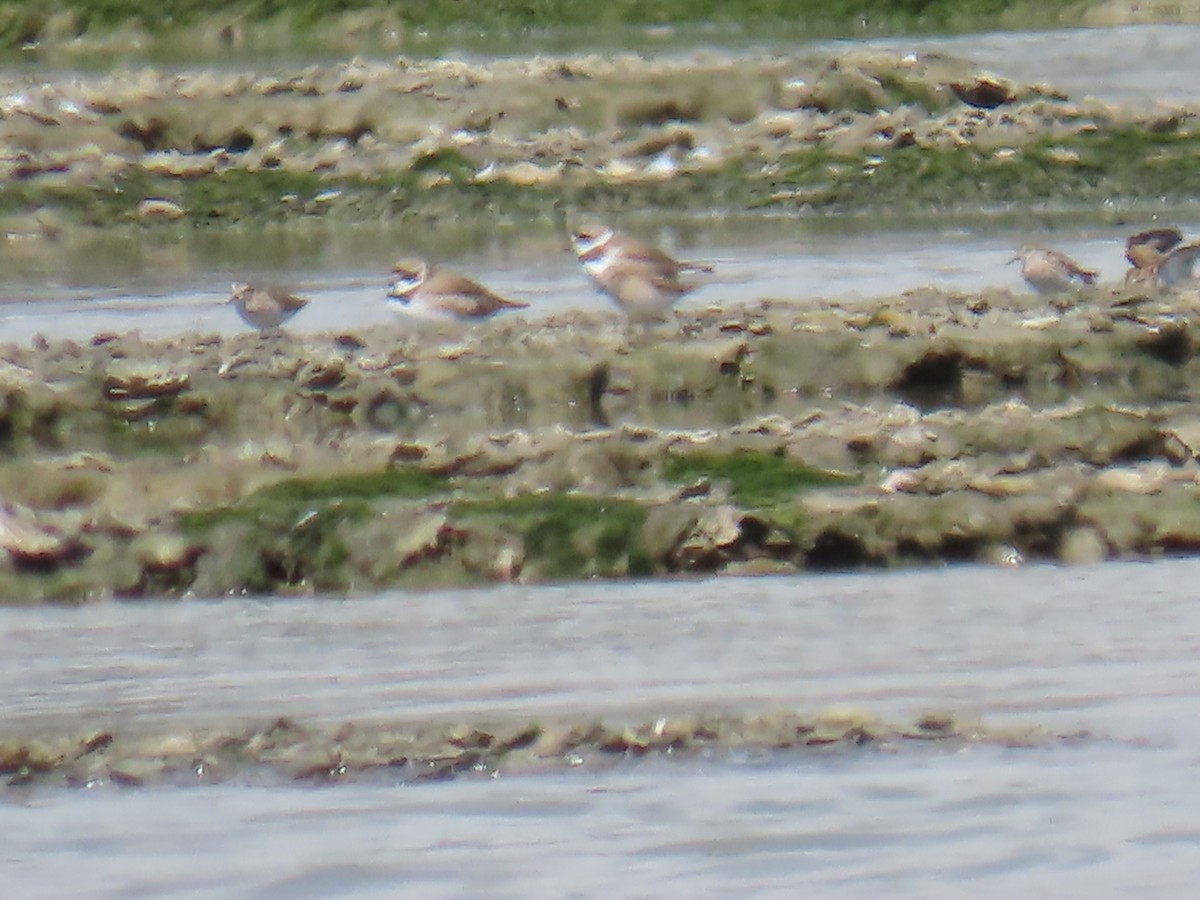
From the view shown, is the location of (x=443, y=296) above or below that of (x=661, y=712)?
below

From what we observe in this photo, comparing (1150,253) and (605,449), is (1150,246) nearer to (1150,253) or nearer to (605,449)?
(1150,253)

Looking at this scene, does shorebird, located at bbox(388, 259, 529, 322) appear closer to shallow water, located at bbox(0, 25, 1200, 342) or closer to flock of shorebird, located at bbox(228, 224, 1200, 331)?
flock of shorebird, located at bbox(228, 224, 1200, 331)

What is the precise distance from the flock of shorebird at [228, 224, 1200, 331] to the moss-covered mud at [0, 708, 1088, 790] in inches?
212

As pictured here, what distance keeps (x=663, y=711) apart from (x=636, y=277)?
555 centimetres

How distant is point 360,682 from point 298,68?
60.0ft

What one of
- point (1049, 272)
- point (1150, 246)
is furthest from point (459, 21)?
point (1049, 272)

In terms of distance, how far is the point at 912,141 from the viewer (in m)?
18.9

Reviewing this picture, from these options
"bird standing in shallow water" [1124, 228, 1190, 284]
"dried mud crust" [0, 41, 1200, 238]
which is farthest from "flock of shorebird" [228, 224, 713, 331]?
"dried mud crust" [0, 41, 1200, 238]

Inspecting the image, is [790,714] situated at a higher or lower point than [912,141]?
higher

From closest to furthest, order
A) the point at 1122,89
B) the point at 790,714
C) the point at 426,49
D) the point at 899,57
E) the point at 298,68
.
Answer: the point at 790,714, the point at 899,57, the point at 1122,89, the point at 298,68, the point at 426,49

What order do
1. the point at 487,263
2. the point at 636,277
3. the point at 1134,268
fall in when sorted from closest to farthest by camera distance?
the point at 636,277
the point at 1134,268
the point at 487,263

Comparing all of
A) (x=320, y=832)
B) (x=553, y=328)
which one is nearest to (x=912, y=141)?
(x=553, y=328)

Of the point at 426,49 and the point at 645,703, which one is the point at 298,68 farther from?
the point at 645,703

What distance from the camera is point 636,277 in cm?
1226
